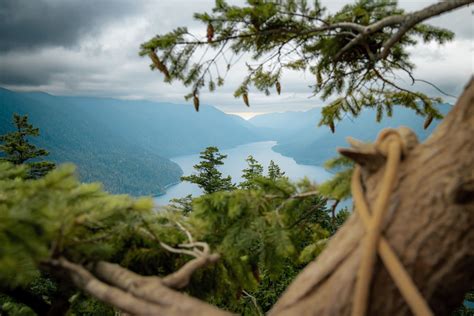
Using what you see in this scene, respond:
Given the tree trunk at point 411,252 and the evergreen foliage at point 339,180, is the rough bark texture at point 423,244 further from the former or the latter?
the evergreen foliage at point 339,180

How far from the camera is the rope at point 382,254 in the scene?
96 centimetres

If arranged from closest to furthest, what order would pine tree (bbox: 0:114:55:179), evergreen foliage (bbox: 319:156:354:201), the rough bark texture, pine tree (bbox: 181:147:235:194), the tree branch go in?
the rough bark texture → evergreen foliage (bbox: 319:156:354:201) → the tree branch → pine tree (bbox: 0:114:55:179) → pine tree (bbox: 181:147:235:194)

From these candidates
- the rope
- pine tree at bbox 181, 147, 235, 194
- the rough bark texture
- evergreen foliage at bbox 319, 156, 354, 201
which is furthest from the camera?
pine tree at bbox 181, 147, 235, 194

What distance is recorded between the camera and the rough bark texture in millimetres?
1073

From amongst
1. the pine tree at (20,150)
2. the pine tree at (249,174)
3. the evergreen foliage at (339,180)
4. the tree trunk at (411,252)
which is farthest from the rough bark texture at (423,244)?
the pine tree at (20,150)

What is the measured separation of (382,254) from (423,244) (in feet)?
0.59

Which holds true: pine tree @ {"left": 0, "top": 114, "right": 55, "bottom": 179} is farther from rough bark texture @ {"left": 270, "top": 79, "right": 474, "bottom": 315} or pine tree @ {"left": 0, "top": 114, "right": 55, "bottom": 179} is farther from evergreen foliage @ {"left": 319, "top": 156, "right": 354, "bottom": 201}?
rough bark texture @ {"left": 270, "top": 79, "right": 474, "bottom": 315}

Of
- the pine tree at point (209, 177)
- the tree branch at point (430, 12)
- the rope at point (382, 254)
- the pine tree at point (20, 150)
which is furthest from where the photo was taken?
the pine tree at point (209, 177)

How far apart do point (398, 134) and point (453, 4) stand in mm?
1405

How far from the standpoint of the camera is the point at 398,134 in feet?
4.28

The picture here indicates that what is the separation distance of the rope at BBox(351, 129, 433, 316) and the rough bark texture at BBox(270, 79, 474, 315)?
0.05 m

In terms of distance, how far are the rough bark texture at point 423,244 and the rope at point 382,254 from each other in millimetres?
53

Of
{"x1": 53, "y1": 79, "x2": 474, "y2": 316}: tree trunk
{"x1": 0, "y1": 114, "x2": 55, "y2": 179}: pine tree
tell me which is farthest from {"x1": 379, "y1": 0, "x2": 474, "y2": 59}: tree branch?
{"x1": 0, "y1": 114, "x2": 55, "y2": 179}: pine tree

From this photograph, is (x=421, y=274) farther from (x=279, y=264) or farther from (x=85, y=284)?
(x=85, y=284)
